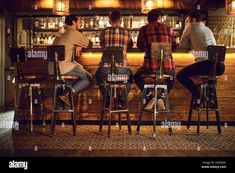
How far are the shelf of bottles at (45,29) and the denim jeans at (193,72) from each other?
4592mm

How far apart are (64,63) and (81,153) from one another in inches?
67.4

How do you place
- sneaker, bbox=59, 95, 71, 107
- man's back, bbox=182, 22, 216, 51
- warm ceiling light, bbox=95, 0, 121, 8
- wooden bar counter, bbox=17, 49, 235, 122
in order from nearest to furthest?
sneaker, bbox=59, 95, 71, 107 < man's back, bbox=182, 22, 216, 51 < wooden bar counter, bbox=17, 49, 235, 122 < warm ceiling light, bbox=95, 0, 121, 8

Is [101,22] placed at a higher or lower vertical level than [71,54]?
higher

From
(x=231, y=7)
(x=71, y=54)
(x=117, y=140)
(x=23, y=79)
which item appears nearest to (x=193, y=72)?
(x=117, y=140)

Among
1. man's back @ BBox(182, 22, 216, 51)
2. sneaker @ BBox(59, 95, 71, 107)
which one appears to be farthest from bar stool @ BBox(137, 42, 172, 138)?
sneaker @ BBox(59, 95, 71, 107)

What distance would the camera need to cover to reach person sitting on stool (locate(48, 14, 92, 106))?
17.9 ft

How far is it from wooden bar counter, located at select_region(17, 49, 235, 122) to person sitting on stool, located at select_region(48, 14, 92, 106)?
641 mm

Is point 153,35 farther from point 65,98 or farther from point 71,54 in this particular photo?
point 65,98

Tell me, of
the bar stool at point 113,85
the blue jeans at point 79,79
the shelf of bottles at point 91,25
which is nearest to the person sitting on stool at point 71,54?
the blue jeans at point 79,79

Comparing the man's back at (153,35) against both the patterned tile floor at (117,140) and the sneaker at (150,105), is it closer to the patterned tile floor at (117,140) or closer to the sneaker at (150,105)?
the sneaker at (150,105)

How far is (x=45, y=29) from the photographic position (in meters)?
9.52

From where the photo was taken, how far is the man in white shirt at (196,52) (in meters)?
5.57

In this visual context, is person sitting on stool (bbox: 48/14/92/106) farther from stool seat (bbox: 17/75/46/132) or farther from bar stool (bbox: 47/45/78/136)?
stool seat (bbox: 17/75/46/132)

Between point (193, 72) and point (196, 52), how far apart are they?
332 mm
